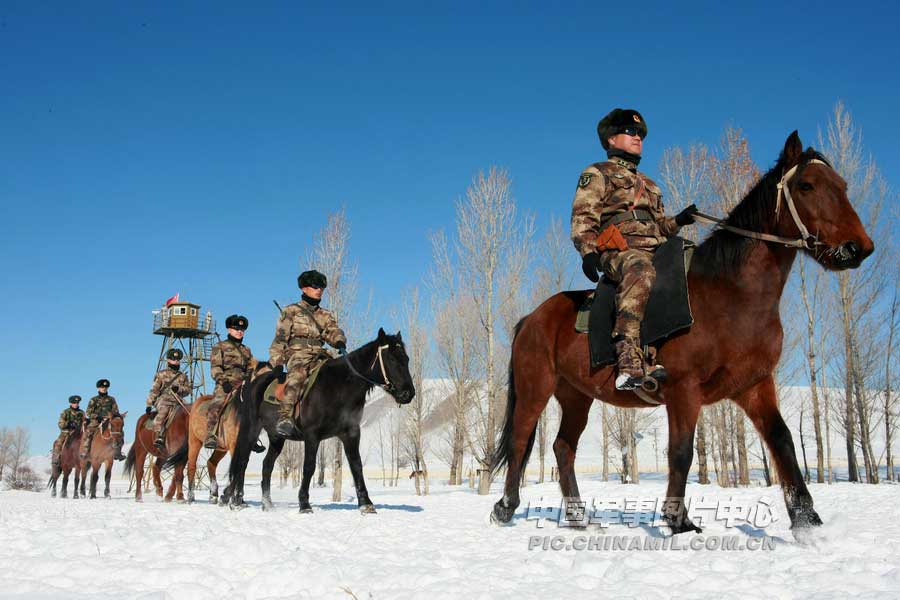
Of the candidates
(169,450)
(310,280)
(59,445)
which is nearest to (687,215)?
(310,280)

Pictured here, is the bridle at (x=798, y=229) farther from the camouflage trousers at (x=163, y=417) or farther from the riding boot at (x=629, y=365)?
the camouflage trousers at (x=163, y=417)

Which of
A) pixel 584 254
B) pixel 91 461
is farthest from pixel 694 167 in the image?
pixel 91 461

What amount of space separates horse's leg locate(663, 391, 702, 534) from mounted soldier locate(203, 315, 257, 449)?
9.26 m

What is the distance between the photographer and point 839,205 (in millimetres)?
4434

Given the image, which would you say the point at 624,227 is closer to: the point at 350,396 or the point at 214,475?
the point at 350,396

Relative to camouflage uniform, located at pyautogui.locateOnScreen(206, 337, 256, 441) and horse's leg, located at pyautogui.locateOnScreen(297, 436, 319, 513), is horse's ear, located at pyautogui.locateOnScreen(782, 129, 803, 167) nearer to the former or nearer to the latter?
horse's leg, located at pyautogui.locateOnScreen(297, 436, 319, 513)

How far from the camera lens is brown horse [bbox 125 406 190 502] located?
1378 cm

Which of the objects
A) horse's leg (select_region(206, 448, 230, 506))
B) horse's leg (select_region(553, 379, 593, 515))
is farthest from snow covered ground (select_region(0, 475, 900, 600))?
horse's leg (select_region(206, 448, 230, 506))

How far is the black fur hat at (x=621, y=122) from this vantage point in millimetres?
5840

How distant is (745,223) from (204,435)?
11.4 meters

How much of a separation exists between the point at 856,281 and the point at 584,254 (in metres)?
22.6

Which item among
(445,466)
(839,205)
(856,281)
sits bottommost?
(445,466)

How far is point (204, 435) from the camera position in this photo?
43.1 ft

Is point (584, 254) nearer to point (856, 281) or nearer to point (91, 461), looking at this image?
point (91, 461)
